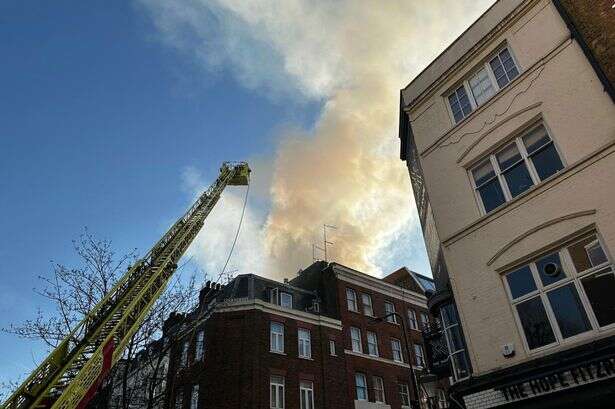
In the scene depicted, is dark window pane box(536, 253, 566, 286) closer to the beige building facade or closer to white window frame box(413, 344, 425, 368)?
the beige building facade

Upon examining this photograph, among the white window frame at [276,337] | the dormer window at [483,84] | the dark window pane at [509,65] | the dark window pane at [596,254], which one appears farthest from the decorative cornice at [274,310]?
the dark window pane at [596,254]

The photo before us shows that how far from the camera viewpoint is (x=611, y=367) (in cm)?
863

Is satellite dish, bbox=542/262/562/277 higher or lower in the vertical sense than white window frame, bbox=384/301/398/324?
lower

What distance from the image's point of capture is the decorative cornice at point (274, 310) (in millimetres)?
30484

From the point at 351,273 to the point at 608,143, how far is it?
28.4m

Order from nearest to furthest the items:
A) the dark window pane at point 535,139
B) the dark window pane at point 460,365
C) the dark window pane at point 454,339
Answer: the dark window pane at point 535,139
the dark window pane at point 460,365
the dark window pane at point 454,339

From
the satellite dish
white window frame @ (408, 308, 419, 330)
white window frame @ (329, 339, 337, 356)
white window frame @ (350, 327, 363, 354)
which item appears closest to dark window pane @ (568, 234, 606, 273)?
the satellite dish

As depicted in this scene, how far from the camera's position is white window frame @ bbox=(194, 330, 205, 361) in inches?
1184

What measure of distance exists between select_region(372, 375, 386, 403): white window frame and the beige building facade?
21936mm

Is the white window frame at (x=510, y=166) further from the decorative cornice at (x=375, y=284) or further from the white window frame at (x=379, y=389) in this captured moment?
the white window frame at (x=379, y=389)

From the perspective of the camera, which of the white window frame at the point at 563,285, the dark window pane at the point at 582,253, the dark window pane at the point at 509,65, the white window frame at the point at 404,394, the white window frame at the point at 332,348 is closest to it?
the white window frame at the point at 563,285

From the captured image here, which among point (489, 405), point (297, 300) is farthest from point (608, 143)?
point (297, 300)

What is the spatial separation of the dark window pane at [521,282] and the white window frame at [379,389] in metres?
25.3

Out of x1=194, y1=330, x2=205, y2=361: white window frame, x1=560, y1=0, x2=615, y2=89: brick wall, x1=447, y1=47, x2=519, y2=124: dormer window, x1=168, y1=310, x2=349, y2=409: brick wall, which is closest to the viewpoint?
x1=560, y1=0, x2=615, y2=89: brick wall
